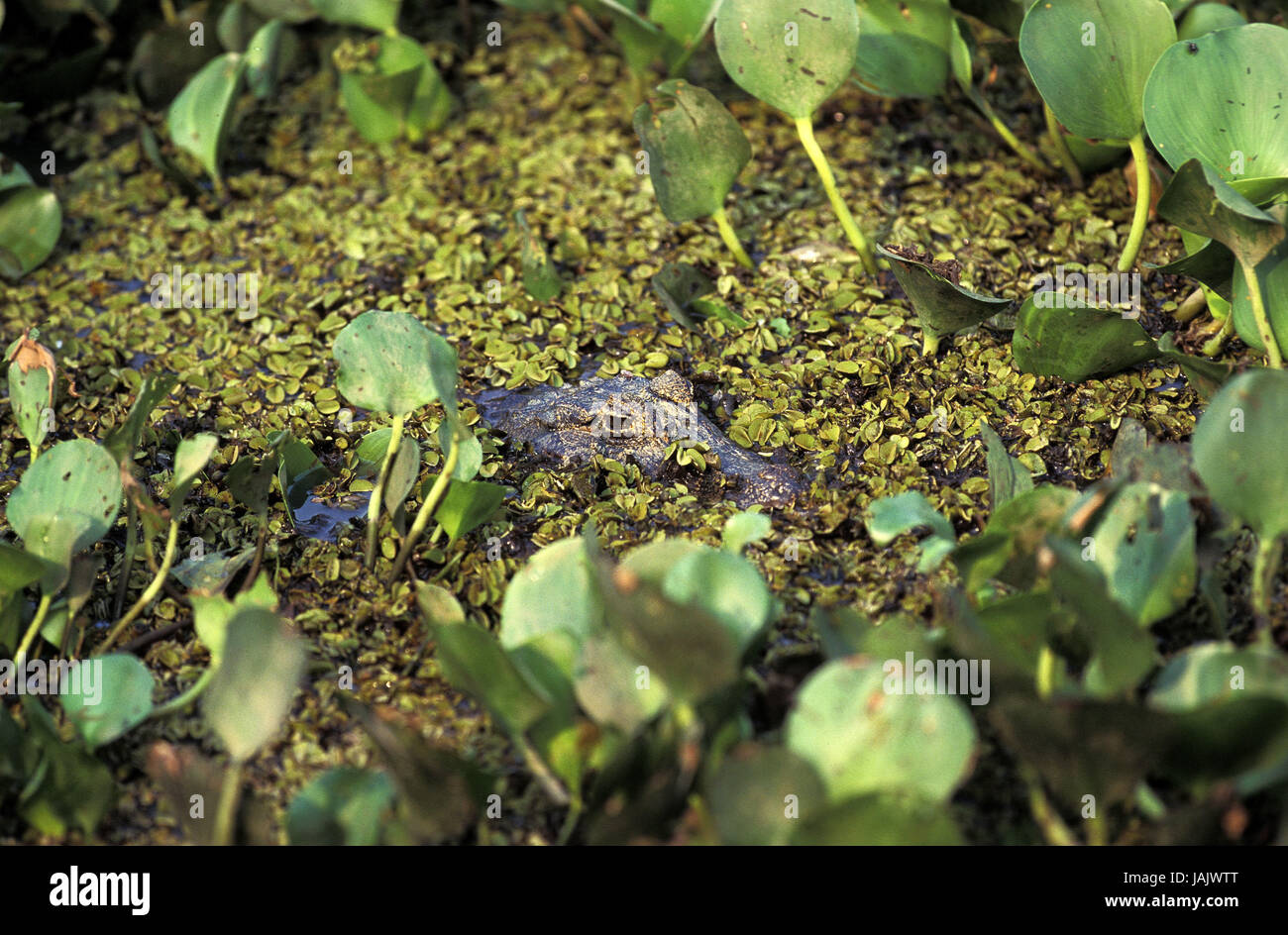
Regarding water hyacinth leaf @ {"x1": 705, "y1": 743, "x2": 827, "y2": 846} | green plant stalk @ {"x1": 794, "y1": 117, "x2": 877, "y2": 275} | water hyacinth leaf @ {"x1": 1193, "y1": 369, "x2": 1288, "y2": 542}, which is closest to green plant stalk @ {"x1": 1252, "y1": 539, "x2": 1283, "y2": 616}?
water hyacinth leaf @ {"x1": 1193, "y1": 369, "x2": 1288, "y2": 542}

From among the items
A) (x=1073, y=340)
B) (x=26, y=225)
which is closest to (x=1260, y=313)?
(x=1073, y=340)

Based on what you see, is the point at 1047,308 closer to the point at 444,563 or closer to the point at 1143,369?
the point at 1143,369

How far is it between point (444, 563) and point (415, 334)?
0.28 m

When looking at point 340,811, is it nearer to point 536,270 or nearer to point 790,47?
point 536,270

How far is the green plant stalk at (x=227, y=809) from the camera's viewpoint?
1.00 m

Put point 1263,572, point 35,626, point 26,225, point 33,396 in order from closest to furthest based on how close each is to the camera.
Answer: point 1263,572 < point 35,626 < point 33,396 < point 26,225

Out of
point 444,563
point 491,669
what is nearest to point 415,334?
point 444,563

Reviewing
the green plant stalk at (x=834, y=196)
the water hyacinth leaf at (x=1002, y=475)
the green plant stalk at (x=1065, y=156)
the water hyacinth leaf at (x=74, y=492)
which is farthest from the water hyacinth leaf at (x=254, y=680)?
the green plant stalk at (x=1065, y=156)

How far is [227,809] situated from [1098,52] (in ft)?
4.51

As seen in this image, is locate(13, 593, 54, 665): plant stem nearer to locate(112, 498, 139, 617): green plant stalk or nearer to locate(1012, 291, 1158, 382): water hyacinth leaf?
A: locate(112, 498, 139, 617): green plant stalk

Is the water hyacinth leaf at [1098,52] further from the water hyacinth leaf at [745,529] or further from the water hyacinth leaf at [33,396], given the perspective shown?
the water hyacinth leaf at [33,396]

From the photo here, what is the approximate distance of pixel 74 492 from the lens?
4.22 ft

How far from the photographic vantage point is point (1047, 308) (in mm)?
1482
